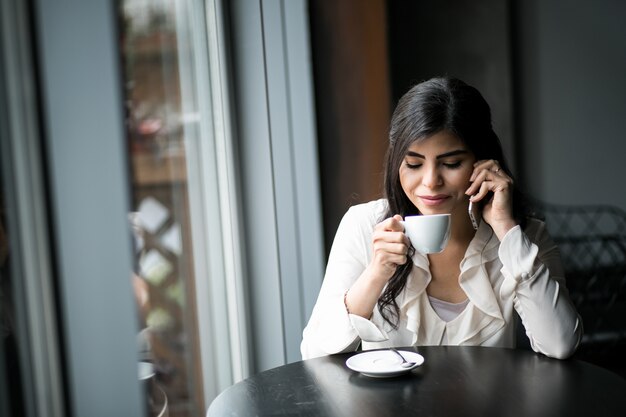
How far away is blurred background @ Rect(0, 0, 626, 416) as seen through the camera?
0.92m

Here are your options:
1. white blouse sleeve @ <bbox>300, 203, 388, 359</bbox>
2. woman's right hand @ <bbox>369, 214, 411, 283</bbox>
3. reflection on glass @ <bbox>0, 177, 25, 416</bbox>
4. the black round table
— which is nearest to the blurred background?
reflection on glass @ <bbox>0, 177, 25, 416</bbox>

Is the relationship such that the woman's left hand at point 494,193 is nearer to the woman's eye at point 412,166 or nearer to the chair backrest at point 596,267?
the woman's eye at point 412,166

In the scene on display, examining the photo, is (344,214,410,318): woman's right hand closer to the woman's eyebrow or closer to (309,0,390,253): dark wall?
the woman's eyebrow

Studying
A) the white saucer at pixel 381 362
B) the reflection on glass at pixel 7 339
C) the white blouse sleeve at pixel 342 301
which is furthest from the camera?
the white blouse sleeve at pixel 342 301

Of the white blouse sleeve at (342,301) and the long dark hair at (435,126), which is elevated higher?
the long dark hair at (435,126)

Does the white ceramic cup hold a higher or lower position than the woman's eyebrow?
lower

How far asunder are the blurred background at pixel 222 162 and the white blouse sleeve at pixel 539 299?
745 mm

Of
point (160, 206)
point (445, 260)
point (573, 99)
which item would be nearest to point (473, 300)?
point (445, 260)

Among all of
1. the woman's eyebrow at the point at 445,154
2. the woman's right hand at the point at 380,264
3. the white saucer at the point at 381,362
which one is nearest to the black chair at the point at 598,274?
the woman's eyebrow at the point at 445,154

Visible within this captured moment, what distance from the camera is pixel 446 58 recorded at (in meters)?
3.14

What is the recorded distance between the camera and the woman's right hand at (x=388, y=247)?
1282mm

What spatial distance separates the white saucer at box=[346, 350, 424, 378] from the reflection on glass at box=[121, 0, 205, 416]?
381 millimetres

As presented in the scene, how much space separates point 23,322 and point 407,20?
252 cm

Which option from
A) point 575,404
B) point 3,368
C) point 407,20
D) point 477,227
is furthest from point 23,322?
point 407,20
